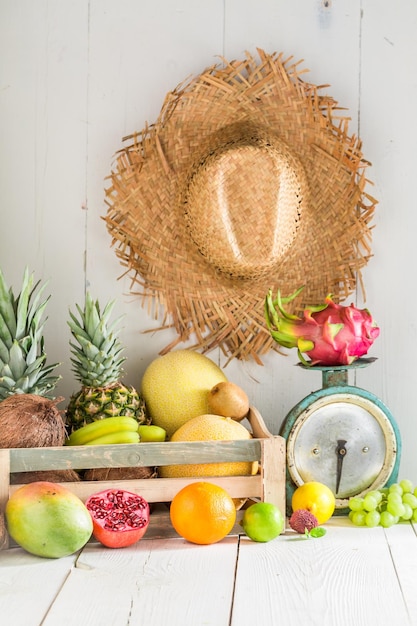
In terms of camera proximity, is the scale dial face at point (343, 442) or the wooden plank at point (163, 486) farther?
the scale dial face at point (343, 442)

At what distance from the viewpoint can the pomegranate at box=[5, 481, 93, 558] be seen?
1.47 meters

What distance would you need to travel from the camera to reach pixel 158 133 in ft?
6.52

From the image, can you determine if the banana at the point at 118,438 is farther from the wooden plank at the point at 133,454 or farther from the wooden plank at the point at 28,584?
the wooden plank at the point at 28,584

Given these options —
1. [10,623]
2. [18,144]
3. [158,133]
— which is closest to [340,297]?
[158,133]

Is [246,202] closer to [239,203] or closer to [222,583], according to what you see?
[239,203]

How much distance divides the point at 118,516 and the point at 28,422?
27 centimetres

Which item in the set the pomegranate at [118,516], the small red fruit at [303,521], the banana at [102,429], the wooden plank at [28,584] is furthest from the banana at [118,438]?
the small red fruit at [303,521]

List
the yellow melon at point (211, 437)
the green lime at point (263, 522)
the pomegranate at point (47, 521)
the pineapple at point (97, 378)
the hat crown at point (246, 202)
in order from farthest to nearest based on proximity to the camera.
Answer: the hat crown at point (246, 202)
the pineapple at point (97, 378)
the yellow melon at point (211, 437)
the green lime at point (263, 522)
the pomegranate at point (47, 521)

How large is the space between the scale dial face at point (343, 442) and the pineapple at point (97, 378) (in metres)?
0.38

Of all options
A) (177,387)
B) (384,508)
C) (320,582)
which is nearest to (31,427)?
(177,387)

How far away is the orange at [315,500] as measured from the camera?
1668 millimetres

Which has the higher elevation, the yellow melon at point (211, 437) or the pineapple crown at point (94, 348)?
the pineapple crown at point (94, 348)

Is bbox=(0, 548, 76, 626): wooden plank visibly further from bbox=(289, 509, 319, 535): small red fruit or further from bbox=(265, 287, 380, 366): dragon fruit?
bbox=(265, 287, 380, 366): dragon fruit

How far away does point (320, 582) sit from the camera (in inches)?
55.4
